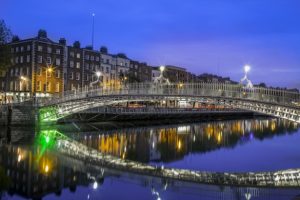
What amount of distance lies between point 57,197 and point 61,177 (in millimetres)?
4069

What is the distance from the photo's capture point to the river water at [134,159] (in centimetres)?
2241

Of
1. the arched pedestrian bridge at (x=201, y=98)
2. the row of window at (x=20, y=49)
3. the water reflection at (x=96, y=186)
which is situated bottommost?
the water reflection at (x=96, y=186)

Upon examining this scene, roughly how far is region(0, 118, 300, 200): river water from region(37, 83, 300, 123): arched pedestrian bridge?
8.94ft

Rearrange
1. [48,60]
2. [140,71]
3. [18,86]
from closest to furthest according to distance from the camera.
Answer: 1. [48,60]
2. [18,86]
3. [140,71]

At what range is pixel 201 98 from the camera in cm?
3916

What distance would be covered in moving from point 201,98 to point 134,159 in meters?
9.45

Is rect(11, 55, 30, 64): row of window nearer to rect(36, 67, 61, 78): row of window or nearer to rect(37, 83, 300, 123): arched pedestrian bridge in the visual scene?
rect(36, 67, 61, 78): row of window

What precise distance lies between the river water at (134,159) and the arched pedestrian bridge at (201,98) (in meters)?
2.72

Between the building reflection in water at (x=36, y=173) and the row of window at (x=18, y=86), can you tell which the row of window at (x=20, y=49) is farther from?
the building reflection in water at (x=36, y=173)

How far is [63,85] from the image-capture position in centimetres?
8562

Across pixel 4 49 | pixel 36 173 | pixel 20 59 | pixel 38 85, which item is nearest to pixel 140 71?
pixel 38 85

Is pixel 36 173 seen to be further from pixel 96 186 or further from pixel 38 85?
pixel 38 85

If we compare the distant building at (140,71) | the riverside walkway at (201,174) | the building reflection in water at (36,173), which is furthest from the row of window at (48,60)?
the riverside walkway at (201,174)

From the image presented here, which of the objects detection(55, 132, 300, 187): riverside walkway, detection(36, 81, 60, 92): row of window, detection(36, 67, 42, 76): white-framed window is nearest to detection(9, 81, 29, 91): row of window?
detection(36, 81, 60, 92): row of window
